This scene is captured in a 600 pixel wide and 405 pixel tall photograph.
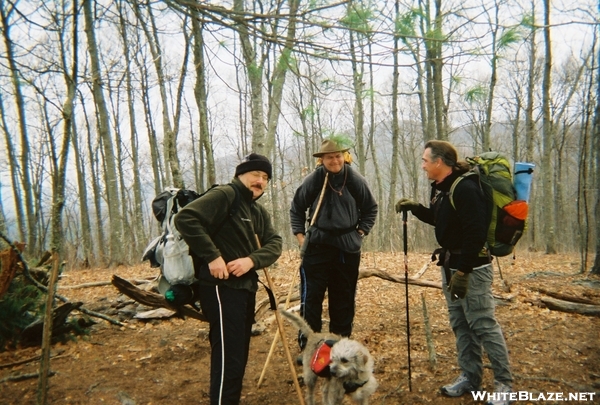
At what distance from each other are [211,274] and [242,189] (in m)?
0.78

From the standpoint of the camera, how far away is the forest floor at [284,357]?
357 cm

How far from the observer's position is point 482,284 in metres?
3.14

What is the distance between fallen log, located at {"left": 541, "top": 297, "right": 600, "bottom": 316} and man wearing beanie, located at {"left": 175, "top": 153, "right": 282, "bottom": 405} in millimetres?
5217

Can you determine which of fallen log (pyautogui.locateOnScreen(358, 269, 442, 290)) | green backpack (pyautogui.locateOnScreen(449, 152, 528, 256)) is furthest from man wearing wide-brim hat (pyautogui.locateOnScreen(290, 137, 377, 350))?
fallen log (pyautogui.locateOnScreen(358, 269, 442, 290))

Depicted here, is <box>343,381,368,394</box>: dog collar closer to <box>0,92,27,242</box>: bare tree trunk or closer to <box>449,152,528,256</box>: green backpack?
<box>449,152,528,256</box>: green backpack

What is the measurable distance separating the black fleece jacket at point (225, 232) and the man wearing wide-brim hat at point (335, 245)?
3.14ft

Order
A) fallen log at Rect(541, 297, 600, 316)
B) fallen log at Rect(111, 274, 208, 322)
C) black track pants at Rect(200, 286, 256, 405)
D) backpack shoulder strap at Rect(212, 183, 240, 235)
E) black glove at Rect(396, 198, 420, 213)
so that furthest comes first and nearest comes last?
fallen log at Rect(541, 297, 600, 316), fallen log at Rect(111, 274, 208, 322), black glove at Rect(396, 198, 420, 213), backpack shoulder strap at Rect(212, 183, 240, 235), black track pants at Rect(200, 286, 256, 405)

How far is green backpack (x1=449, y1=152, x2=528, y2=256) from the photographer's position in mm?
3096

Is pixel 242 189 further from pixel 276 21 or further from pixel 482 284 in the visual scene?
pixel 482 284

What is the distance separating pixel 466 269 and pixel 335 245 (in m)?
1.46

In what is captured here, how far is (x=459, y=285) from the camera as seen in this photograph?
10.1 feet

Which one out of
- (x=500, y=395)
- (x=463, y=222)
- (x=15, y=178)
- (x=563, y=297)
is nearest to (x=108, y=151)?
(x=15, y=178)

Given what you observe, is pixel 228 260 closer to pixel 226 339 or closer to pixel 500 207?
pixel 226 339

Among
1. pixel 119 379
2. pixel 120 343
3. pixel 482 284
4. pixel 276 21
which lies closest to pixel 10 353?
pixel 120 343
